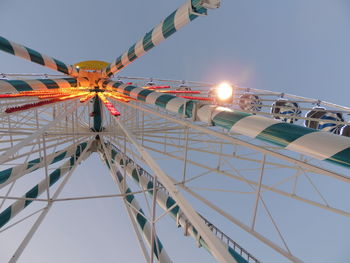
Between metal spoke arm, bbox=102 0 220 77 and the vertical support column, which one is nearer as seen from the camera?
metal spoke arm, bbox=102 0 220 77

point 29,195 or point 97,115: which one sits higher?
point 97,115

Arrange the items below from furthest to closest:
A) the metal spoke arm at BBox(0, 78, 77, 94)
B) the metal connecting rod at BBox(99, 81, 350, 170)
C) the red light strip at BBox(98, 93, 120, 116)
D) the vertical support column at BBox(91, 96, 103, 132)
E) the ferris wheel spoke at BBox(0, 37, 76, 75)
→ 1. the vertical support column at BBox(91, 96, 103, 132)
2. the ferris wheel spoke at BBox(0, 37, 76, 75)
3. the red light strip at BBox(98, 93, 120, 116)
4. the metal spoke arm at BBox(0, 78, 77, 94)
5. the metal connecting rod at BBox(99, 81, 350, 170)

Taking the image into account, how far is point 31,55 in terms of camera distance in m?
7.81

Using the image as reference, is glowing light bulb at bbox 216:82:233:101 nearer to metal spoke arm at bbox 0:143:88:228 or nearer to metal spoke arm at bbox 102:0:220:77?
metal spoke arm at bbox 102:0:220:77

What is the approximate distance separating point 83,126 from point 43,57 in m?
6.36

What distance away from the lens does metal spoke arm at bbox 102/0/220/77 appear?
4305 mm

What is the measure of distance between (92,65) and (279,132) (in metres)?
11.2

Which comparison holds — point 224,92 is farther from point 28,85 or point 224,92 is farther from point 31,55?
point 31,55

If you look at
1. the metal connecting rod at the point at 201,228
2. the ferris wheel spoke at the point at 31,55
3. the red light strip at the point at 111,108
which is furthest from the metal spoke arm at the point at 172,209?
the ferris wheel spoke at the point at 31,55

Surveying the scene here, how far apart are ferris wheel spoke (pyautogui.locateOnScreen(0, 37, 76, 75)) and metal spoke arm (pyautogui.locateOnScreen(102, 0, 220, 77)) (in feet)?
8.40

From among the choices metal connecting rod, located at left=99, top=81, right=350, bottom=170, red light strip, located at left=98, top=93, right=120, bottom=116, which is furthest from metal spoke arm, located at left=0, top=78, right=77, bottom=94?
metal connecting rod, located at left=99, top=81, right=350, bottom=170

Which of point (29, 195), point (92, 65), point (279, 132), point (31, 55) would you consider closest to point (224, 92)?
point (279, 132)

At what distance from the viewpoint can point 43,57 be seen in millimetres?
8320

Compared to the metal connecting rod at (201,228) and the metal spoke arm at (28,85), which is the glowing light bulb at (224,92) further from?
the metal spoke arm at (28,85)
